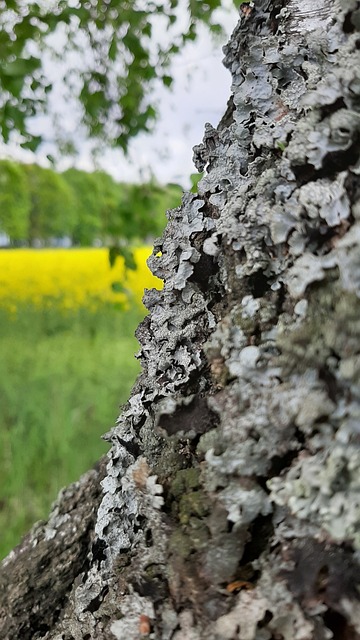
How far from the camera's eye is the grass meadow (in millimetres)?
2535

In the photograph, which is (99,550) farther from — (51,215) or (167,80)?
(51,215)

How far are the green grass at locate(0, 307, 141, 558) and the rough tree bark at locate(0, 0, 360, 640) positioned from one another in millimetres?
1687

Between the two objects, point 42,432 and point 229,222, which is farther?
point 42,432

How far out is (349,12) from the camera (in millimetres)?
526

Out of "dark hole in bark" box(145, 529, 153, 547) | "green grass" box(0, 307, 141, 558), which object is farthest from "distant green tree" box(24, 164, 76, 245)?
"dark hole in bark" box(145, 529, 153, 547)

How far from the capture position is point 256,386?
502 millimetres

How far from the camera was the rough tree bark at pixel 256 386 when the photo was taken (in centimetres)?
46

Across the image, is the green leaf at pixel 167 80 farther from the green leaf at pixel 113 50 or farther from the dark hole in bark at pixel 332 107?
the dark hole in bark at pixel 332 107

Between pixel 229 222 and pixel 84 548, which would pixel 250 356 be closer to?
pixel 229 222

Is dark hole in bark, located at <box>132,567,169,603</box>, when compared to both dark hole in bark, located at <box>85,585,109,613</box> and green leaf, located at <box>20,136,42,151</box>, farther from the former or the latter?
green leaf, located at <box>20,136,42,151</box>

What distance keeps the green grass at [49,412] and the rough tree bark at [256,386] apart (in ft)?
5.54

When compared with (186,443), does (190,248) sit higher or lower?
higher

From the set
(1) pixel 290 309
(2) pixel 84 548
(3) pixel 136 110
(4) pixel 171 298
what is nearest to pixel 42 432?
(3) pixel 136 110

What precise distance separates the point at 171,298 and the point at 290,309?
196 mm
